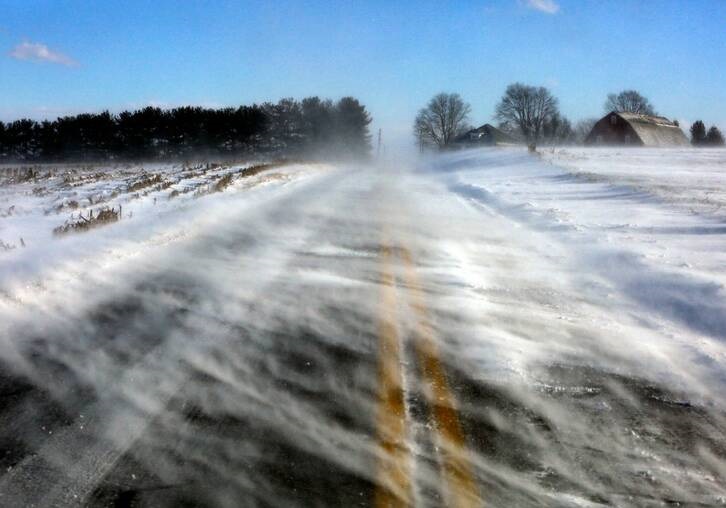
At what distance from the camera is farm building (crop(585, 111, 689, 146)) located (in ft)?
237

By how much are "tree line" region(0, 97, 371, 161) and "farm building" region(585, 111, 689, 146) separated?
37478mm

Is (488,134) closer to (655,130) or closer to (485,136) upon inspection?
(485,136)

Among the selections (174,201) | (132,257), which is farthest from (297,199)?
(132,257)

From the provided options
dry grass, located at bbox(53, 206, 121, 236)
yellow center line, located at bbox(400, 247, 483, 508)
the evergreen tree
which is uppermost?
the evergreen tree

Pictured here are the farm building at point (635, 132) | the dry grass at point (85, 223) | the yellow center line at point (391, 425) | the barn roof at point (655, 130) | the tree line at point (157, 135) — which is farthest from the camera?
the barn roof at point (655, 130)

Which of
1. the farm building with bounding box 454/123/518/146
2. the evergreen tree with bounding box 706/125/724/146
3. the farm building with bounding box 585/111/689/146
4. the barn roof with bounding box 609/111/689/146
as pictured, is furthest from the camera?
the farm building with bounding box 454/123/518/146

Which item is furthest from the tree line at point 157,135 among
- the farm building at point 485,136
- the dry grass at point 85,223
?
the dry grass at point 85,223

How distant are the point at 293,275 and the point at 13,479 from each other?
4184mm

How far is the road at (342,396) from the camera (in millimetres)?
2895

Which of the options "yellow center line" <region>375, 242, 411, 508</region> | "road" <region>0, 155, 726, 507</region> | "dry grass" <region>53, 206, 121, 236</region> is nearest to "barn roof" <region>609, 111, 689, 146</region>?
"dry grass" <region>53, 206, 121, 236</region>

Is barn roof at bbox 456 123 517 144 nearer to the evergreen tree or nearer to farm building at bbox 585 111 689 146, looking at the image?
farm building at bbox 585 111 689 146

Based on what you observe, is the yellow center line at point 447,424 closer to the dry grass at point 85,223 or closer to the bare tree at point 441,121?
the dry grass at point 85,223

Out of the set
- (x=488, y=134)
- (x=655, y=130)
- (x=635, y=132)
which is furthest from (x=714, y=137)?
(x=488, y=134)

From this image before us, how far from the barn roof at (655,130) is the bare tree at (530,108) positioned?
35225mm
